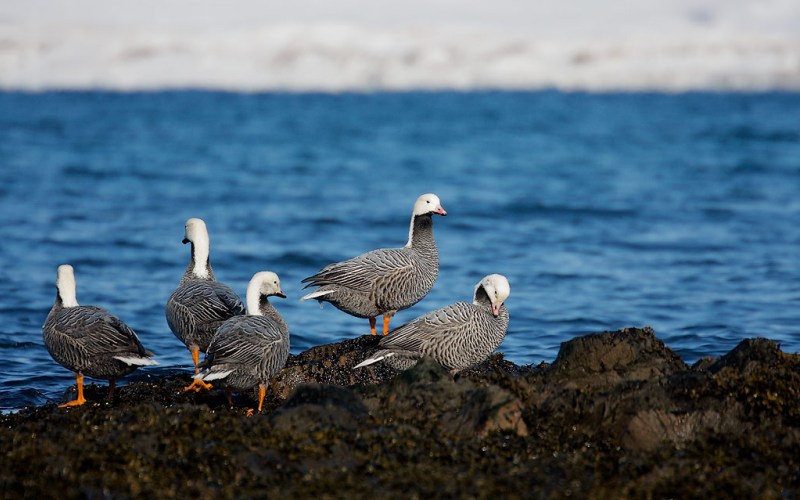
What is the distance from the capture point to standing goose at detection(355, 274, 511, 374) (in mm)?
9359

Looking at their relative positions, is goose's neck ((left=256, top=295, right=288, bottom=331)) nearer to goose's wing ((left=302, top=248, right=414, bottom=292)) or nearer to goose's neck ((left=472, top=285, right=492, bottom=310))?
goose's wing ((left=302, top=248, right=414, bottom=292))

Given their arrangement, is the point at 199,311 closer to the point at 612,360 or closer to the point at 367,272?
the point at 367,272

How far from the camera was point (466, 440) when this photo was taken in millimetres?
6863

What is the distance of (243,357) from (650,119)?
199 feet

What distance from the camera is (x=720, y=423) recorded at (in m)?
7.22

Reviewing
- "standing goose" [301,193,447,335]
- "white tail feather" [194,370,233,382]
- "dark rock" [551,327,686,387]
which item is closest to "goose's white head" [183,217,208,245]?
"standing goose" [301,193,447,335]

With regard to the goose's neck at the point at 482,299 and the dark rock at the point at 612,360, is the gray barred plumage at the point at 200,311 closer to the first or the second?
the goose's neck at the point at 482,299

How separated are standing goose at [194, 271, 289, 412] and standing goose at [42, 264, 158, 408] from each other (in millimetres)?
788

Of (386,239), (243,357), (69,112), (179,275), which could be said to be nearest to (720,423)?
(243,357)

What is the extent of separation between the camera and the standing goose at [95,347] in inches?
364

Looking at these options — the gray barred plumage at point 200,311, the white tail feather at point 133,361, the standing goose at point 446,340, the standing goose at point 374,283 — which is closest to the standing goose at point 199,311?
the gray barred plumage at point 200,311

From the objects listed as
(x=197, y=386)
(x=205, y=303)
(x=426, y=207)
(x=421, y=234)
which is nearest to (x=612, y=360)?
(x=421, y=234)

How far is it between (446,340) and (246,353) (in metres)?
1.87

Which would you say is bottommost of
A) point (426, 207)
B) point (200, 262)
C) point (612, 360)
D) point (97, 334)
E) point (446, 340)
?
point (612, 360)
